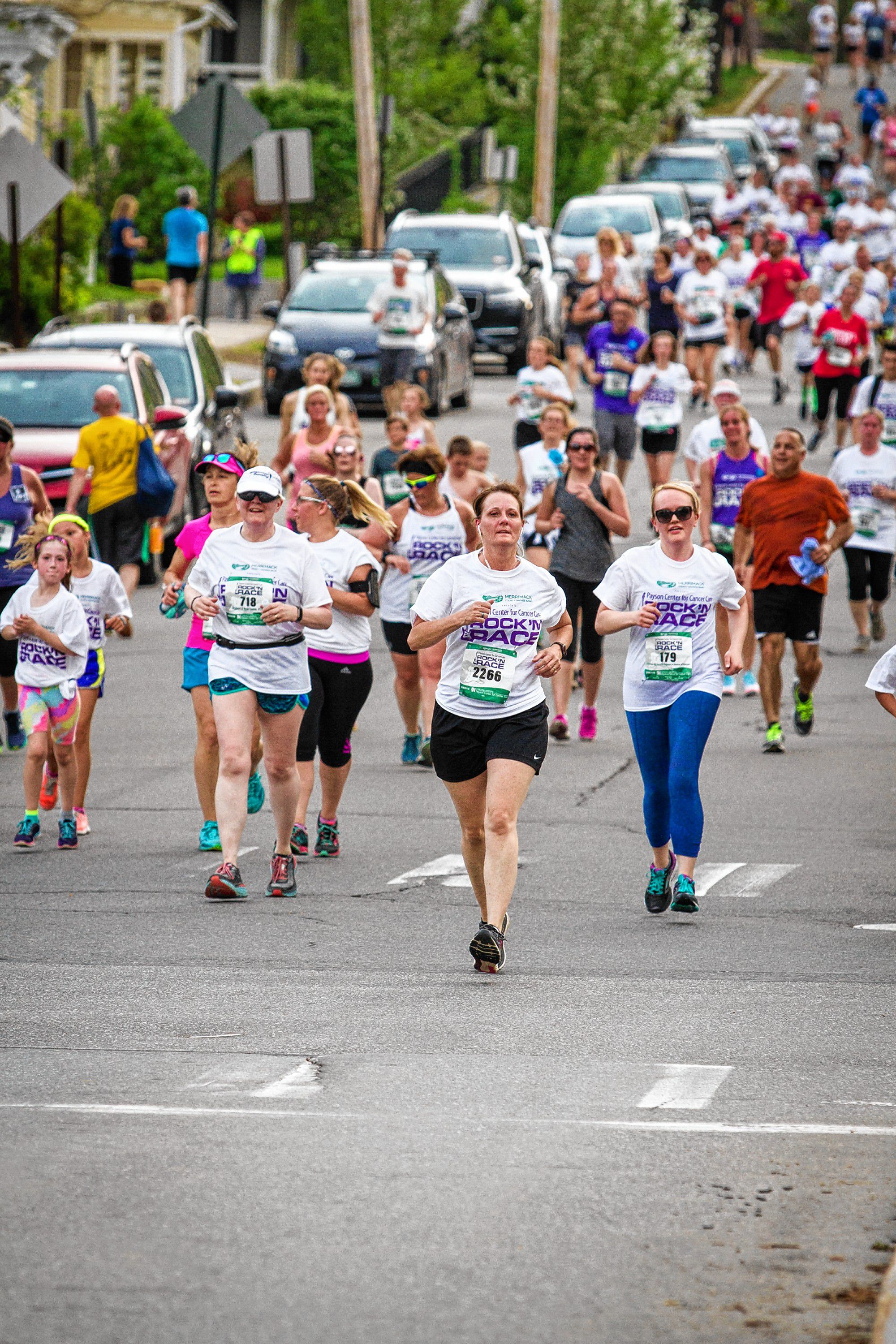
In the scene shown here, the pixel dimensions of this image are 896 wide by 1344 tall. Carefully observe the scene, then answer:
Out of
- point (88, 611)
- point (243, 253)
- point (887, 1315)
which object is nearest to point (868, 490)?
point (88, 611)

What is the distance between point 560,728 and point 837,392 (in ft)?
40.0

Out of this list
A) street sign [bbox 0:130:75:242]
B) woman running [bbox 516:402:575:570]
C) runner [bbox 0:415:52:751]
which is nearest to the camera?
runner [bbox 0:415:52:751]

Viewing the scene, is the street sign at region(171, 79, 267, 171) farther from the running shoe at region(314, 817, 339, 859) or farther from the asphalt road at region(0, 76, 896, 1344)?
the running shoe at region(314, 817, 339, 859)

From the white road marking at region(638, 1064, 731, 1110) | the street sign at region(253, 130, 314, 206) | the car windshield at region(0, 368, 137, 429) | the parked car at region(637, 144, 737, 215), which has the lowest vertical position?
the white road marking at region(638, 1064, 731, 1110)

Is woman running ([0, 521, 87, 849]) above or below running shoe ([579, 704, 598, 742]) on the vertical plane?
above

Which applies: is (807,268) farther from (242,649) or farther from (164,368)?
(242,649)

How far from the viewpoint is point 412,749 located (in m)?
13.6

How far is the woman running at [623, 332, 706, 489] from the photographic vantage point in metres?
19.3

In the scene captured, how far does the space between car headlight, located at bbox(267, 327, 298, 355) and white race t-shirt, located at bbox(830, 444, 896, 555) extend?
1192cm

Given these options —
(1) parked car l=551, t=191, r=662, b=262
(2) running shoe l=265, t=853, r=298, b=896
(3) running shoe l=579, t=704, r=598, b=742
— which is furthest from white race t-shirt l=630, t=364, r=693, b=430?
(1) parked car l=551, t=191, r=662, b=262

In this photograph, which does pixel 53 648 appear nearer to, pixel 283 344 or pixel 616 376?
pixel 616 376

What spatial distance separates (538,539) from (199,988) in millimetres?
7170

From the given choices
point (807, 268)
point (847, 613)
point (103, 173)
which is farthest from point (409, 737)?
point (103, 173)

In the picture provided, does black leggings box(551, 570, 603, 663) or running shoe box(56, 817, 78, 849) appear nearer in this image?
running shoe box(56, 817, 78, 849)
